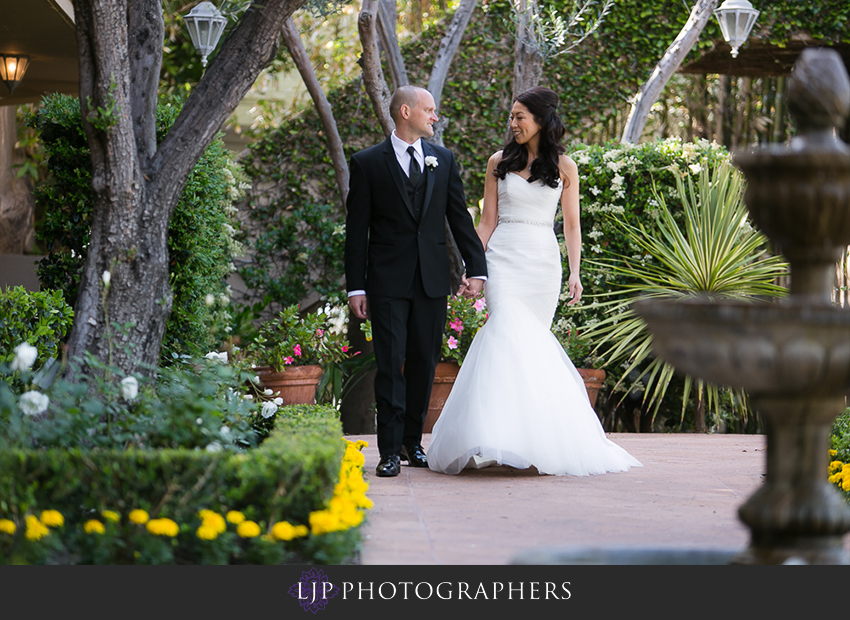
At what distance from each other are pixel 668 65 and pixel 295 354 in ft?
13.8

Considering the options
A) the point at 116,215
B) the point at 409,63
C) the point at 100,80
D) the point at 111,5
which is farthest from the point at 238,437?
the point at 409,63

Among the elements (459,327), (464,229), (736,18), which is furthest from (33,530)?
(736,18)

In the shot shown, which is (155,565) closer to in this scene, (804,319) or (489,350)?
(804,319)

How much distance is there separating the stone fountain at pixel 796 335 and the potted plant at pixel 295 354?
388 cm

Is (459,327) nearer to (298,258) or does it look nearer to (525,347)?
(525,347)

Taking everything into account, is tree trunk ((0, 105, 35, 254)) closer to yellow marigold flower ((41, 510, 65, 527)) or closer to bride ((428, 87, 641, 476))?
bride ((428, 87, 641, 476))

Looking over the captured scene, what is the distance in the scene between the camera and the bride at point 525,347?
4.41m

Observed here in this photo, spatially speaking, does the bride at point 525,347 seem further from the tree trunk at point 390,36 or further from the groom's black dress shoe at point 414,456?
the tree trunk at point 390,36

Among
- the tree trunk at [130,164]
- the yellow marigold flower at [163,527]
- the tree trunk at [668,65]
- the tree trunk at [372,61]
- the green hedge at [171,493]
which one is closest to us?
the yellow marigold flower at [163,527]

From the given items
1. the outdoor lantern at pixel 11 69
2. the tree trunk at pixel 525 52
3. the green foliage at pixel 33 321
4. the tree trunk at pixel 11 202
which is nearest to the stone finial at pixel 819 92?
the green foliage at pixel 33 321

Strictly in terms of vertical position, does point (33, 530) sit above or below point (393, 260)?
below

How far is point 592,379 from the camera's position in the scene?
6.58 m

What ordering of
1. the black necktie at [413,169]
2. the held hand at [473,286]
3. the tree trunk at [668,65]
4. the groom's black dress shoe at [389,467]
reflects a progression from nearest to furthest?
1. the groom's black dress shoe at [389,467]
2. the black necktie at [413,169]
3. the held hand at [473,286]
4. the tree trunk at [668,65]

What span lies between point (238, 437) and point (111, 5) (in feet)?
6.70
